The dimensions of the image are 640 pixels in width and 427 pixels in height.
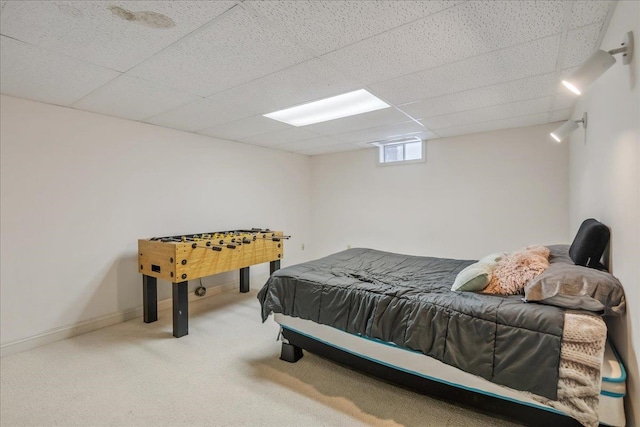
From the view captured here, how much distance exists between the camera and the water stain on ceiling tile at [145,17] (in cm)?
148

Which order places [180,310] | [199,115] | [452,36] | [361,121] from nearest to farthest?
[452,36] < [180,310] < [199,115] < [361,121]

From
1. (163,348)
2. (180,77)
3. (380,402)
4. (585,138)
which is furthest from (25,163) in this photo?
(585,138)

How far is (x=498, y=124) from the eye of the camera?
3.66 m

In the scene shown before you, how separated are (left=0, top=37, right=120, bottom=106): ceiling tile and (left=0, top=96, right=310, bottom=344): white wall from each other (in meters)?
0.31

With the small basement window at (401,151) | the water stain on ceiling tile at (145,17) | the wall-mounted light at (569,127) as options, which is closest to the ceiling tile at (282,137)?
the small basement window at (401,151)

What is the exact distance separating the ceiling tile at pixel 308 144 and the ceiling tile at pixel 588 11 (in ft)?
9.63

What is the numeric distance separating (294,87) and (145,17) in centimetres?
114

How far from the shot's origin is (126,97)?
8.66 feet

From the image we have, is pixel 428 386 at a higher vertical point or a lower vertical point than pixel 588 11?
lower

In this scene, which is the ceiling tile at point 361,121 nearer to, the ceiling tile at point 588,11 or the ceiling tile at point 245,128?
the ceiling tile at point 245,128

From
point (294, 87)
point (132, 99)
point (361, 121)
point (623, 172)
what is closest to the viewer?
point (623, 172)

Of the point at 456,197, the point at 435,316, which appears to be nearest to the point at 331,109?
the point at 456,197

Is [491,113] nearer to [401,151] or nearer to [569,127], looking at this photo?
[569,127]

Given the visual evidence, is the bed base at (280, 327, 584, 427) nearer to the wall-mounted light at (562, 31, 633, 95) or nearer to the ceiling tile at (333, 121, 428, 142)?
the wall-mounted light at (562, 31, 633, 95)
